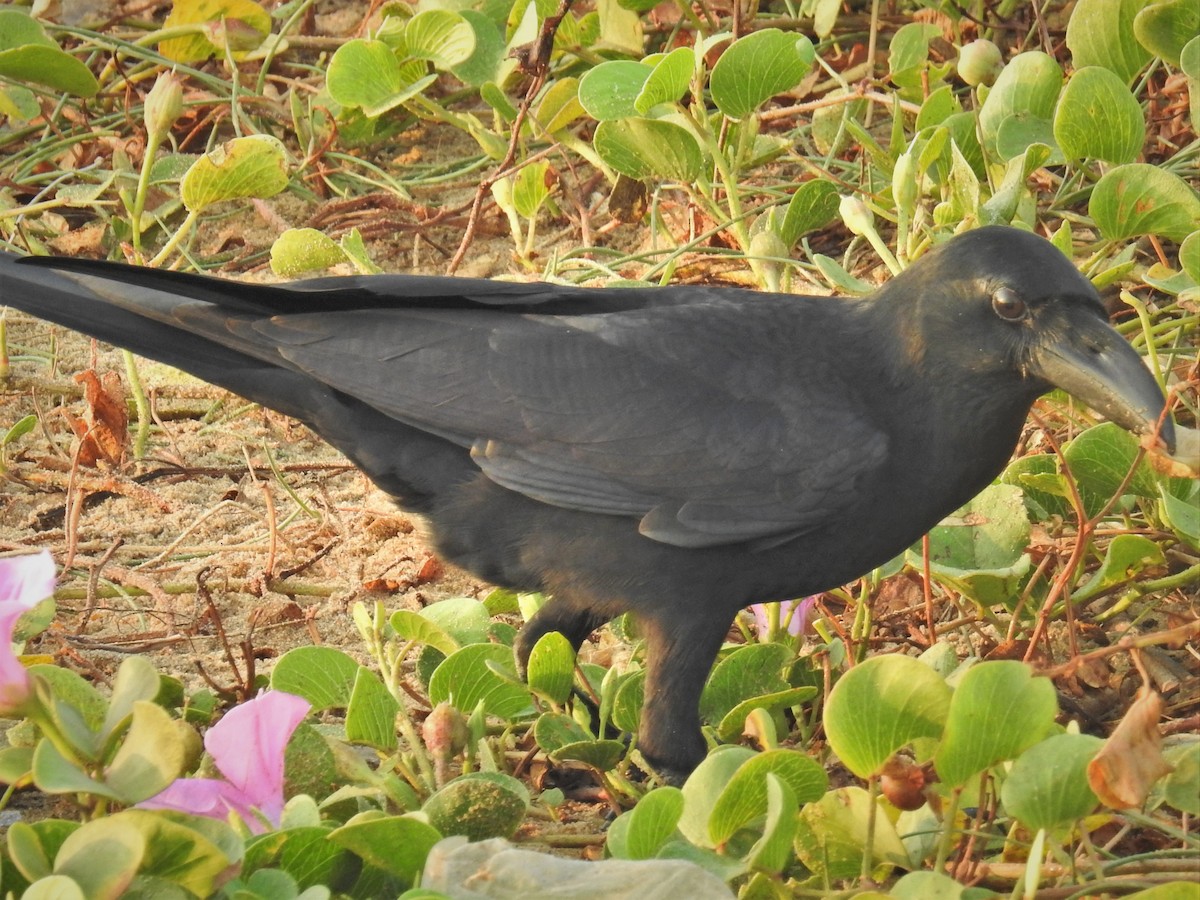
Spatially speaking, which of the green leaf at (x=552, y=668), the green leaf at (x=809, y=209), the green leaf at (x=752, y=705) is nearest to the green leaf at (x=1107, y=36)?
the green leaf at (x=809, y=209)

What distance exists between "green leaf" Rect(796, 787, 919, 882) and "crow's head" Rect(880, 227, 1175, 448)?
806mm

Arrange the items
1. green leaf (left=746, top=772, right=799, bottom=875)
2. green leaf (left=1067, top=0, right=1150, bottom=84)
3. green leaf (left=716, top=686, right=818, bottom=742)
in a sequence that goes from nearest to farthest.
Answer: green leaf (left=746, top=772, right=799, bottom=875), green leaf (left=716, top=686, right=818, bottom=742), green leaf (left=1067, top=0, right=1150, bottom=84)

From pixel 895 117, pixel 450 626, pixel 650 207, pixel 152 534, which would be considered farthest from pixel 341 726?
pixel 650 207

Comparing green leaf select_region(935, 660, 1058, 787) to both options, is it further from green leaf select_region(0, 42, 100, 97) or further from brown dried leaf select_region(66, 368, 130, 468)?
green leaf select_region(0, 42, 100, 97)

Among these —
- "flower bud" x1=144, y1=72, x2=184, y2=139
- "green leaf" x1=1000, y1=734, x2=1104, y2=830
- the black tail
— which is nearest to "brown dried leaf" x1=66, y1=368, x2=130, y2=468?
"flower bud" x1=144, y1=72, x2=184, y2=139

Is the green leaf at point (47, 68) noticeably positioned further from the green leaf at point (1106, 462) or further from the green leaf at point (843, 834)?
the green leaf at point (843, 834)

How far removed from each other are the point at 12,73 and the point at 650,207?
194 cm

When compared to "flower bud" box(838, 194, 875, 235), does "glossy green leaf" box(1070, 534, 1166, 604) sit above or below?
below

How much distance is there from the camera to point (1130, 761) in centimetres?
187

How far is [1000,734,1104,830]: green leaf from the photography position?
6.50ft

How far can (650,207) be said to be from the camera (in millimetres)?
4941

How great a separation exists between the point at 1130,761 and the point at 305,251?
2.72 meters

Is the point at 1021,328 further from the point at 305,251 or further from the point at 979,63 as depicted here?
the point at 305,251

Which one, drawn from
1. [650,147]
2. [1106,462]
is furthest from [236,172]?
[1106,462]
